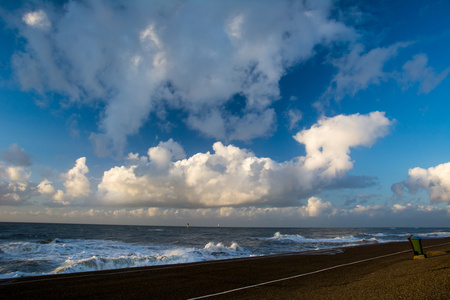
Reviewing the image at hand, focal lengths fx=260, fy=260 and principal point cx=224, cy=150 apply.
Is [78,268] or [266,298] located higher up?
[266,298]

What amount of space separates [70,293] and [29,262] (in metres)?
17.0

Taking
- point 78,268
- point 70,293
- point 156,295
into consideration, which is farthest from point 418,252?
point 78,268

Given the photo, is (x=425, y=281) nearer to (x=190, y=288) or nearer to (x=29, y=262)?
(x=190, y=288)

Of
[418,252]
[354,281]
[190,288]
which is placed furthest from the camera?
[418,252]

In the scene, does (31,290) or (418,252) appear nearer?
(31,290)

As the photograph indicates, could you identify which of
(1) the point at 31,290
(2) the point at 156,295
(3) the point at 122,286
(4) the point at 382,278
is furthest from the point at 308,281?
(1) the point at 31,290

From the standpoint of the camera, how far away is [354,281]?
10266 millimetres

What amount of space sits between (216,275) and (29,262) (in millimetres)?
18175

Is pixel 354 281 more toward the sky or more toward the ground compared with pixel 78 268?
more toward the sky

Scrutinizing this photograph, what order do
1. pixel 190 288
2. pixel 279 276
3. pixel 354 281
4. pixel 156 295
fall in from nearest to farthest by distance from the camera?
1. pixel 156 295
2. pixel 190 288
3. pixel 354 281
4. pixel 279 276

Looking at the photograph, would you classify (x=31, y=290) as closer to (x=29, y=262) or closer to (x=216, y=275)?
(x=216, y=275)

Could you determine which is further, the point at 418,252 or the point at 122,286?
the point at 418,252

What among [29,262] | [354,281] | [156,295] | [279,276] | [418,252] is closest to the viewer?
[156,295]

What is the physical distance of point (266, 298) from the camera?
26.0 ft
